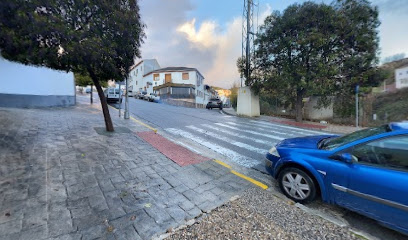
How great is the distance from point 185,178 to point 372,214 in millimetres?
2950

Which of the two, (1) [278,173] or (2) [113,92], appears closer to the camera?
(1) [278,173]

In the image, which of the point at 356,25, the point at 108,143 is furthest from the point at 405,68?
the point at 108,143

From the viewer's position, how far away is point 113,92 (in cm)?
2162

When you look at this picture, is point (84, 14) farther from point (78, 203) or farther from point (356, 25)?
point (356, 25)

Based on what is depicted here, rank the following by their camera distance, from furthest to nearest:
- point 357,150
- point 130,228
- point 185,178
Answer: point 185,178 < point 357,150 < point 130,228

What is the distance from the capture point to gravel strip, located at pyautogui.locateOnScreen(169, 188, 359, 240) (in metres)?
2.33

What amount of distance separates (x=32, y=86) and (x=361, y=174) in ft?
55.1

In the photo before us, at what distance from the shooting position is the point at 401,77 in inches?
597

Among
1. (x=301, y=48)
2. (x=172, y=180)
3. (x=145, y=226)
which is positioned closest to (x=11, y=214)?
(x=145, y=226)

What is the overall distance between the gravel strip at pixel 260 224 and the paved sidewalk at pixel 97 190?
0.22 metres

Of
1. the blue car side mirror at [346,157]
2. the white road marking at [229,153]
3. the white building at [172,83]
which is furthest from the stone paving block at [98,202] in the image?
the white building at [172,83]

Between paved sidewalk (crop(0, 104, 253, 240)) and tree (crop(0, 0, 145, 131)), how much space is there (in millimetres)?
2368

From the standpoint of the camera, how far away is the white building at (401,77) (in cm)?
1471

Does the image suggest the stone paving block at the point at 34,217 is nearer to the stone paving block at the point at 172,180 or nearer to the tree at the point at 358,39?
the stone paving block at the point at 172,180
